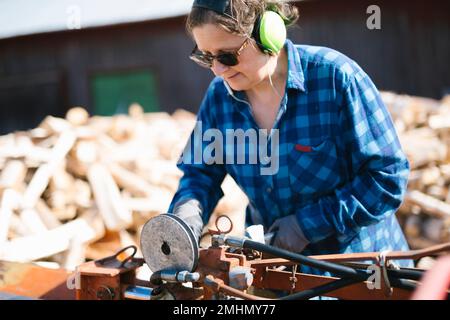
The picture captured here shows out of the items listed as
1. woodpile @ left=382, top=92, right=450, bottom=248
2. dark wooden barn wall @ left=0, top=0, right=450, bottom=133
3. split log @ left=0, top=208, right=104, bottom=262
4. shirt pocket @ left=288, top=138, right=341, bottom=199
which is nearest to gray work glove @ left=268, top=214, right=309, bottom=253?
shirt pocket @ left=288, top=138, right=341, bottom=199

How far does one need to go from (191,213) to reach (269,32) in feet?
2.92

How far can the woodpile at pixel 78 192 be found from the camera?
16.3 feet

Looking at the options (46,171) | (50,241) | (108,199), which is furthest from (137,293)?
(46,171)

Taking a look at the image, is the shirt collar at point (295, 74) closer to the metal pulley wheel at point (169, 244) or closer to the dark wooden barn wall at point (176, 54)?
the metal pulley wheel at point (169, 244)

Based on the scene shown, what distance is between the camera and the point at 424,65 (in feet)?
40.7

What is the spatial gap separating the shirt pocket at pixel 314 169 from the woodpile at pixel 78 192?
278 centimetres

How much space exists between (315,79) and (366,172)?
1.62 feet

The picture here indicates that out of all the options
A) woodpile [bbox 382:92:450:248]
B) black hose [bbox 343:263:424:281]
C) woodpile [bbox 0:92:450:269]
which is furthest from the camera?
woodpile [bbox 382:92:450:248]

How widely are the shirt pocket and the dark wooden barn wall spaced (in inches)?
395

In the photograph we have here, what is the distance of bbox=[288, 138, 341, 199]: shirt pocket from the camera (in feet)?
8.56

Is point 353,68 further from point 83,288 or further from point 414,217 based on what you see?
point 414,217

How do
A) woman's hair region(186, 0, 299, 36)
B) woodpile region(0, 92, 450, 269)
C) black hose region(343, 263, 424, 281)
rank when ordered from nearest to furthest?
black hose region(343, 263, 424, 281)
woman's hair region(186, 0, 299, 36)
woodpile region(0, 92, 450, 269)

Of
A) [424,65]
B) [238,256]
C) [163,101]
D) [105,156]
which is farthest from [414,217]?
[163,101]

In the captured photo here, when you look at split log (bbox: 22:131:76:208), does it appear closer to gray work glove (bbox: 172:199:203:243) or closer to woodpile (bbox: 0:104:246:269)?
woodpile (bbox: 0:104:246:269)
